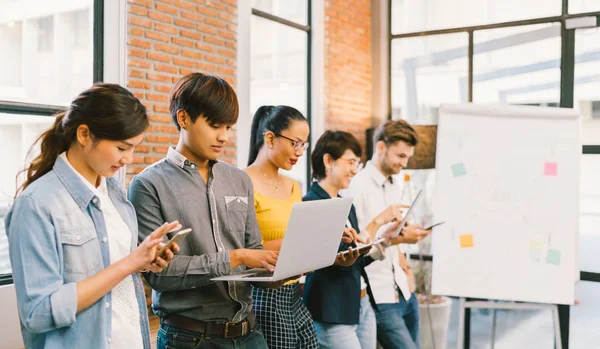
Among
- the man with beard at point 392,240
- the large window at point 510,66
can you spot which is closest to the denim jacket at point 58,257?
the man with beard at point 392,240

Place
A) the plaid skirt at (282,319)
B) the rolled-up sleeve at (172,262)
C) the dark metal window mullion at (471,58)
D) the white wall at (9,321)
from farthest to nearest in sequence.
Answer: the dark metal window mullion at (471,58) < the white wall at (9,321) < the plaid skirt at (282,319) < the rolled-up sleeve at (172,262)

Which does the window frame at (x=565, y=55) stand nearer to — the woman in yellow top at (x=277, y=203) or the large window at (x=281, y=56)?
the large window at (x=281, y=56)

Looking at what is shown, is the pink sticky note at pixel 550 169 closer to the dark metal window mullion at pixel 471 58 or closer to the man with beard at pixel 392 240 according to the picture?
the man with beard at pixel 392 240

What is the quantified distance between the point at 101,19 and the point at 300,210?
2.38 m

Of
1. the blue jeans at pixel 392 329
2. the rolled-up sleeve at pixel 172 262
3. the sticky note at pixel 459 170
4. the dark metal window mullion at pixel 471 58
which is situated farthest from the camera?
the dark metal window mullion at pixel 471 58

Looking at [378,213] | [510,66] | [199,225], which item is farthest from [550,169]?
[199,225]

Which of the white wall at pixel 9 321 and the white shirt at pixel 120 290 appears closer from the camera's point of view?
the white shirt at pixel 120 290

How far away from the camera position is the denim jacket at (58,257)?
55.5 inches

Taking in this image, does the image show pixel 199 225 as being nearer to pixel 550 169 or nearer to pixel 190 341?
pixel 190 341

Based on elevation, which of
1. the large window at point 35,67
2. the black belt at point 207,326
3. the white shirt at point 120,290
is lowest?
the black belt at point 207,326

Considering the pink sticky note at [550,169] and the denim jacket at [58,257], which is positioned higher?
the pink sticky note at [550,169]

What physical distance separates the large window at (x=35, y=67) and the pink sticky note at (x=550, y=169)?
269cm

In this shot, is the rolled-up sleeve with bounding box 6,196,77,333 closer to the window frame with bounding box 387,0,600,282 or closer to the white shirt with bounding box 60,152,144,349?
the white shirt with bounding box 60,152,144,349

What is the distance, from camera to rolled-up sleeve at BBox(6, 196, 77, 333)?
1.41 m
